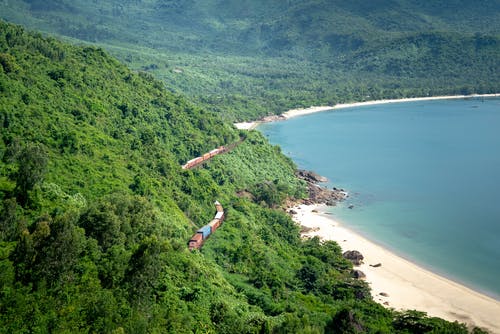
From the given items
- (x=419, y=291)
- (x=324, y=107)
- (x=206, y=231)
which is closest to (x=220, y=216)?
(x=206, y=231)

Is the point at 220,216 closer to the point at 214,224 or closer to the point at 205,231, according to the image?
the point at 214,224

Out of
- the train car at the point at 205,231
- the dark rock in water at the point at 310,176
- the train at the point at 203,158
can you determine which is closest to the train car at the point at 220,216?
the train car at the point at 205,231

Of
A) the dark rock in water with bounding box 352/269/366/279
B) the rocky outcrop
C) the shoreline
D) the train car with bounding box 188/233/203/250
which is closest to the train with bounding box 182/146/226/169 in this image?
the rocky outcrop

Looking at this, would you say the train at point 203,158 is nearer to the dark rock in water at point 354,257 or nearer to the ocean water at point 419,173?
the ocean water at point 419,173

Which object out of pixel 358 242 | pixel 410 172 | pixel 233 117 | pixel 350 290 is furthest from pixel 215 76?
pixel 350 290

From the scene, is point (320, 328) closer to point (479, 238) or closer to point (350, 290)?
point (350, 290)

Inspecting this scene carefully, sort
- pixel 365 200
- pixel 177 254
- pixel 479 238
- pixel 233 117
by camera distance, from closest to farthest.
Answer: pixel 177 254, pixel 479 238, pixel 365 200, pixel 233 117
